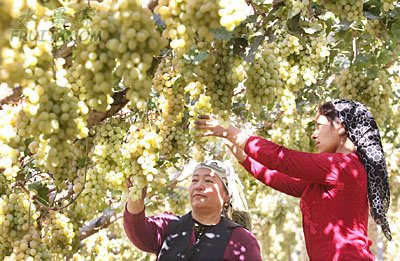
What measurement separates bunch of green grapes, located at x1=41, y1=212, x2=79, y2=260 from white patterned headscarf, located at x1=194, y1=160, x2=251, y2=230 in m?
0.73

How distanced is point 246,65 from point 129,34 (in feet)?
3.12

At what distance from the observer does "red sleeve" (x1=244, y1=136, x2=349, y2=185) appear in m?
2.74

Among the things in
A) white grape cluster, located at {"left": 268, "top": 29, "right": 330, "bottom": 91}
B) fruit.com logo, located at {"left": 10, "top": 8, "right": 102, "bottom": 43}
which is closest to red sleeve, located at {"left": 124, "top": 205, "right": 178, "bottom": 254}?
white grape cluster, located at {"left": 268, "top": 29, "right": 330, "bottom": 91}

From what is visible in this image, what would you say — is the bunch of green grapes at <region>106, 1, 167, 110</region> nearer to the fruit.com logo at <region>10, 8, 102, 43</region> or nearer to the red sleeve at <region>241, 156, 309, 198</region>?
the fruit.com logo at <region>10, 8, 102, 43</region>

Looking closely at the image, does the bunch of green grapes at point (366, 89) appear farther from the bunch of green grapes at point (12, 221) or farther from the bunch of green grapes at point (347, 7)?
the bunch of green grapes at point (12, 221)

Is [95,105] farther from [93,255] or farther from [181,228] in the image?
[93,255]

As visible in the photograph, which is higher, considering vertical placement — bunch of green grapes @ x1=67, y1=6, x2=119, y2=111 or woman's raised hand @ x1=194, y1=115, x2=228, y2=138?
bunch of green grapes @ x1=67, y1=6, x2=119, y2=111

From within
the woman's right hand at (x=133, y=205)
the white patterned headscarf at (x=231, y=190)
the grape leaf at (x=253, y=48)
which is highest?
the grape leaf at (x=253, y=48)

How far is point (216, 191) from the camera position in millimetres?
3119

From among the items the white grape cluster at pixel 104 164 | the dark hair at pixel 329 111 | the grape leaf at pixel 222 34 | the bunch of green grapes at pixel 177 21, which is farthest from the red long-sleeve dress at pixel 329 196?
the bunch of green grapes at pixel 177 21

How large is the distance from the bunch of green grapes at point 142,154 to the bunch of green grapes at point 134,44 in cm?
95

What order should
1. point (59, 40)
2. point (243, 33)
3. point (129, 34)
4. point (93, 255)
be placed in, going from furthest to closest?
point (93, 255) < point (243, 33) < point (59, 40) < point (129, 34)

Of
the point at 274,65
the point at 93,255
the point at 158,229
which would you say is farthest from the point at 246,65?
the point at 93,255

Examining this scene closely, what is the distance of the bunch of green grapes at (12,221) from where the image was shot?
2.61 metres
